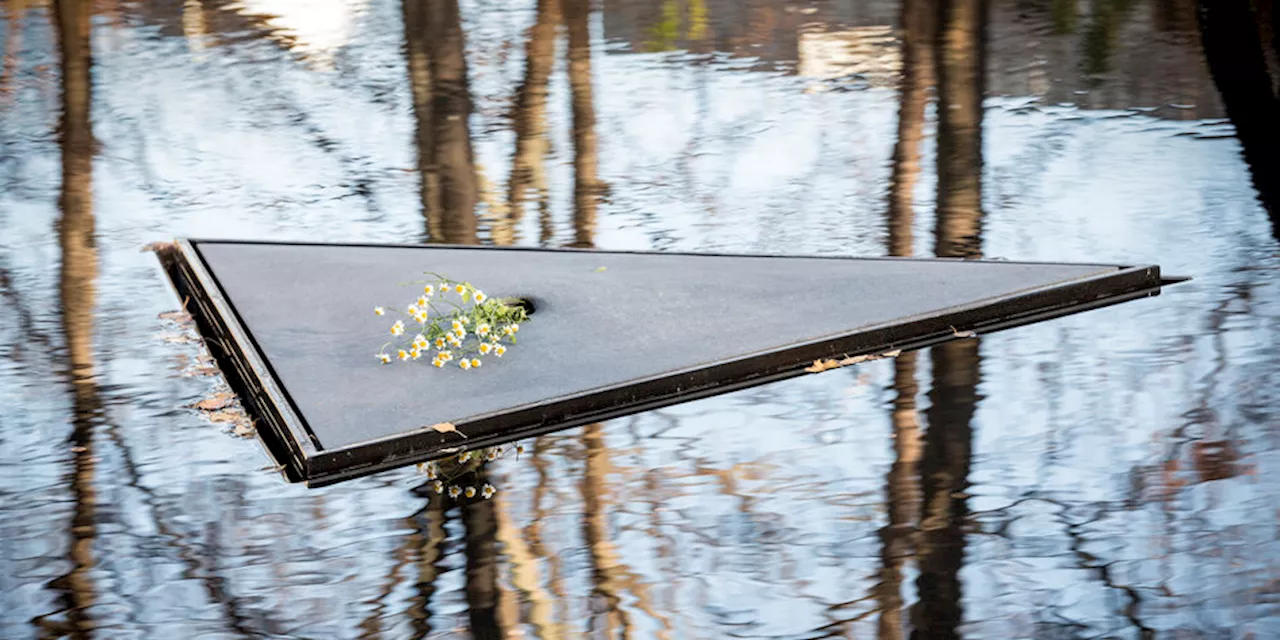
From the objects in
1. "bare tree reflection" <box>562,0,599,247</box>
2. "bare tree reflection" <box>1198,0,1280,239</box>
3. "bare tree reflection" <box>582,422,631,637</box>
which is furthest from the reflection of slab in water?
"bare tree reflection" <box>1198,0,1280,239</box>

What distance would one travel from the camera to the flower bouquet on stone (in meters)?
3.38

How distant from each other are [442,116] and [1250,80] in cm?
293

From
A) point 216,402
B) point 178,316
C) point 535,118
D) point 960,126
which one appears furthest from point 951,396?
point 535,118

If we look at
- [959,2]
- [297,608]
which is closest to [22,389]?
[297,608]

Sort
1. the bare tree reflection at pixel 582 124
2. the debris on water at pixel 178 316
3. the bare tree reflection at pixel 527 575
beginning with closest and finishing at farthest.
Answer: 1. the bare tree reflection at pixel 527 575
2. the debris on water at pixel 178 316
3. the bare tree reflection at pixel 582 124

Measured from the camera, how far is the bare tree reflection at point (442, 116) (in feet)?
15.1

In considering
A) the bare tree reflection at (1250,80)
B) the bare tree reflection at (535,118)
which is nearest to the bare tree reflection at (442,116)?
the bare tree reflection at (535,118)

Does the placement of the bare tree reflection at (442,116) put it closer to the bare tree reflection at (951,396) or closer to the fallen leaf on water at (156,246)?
the fallen leaf on water at (156,246)

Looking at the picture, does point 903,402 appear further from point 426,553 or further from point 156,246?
point 156,246

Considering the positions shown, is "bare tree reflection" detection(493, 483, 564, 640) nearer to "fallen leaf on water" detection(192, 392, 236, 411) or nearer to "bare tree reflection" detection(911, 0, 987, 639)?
"bare tree reflection" detection(911, 0, 987, 639)

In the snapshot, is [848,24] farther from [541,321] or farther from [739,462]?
[739,462]

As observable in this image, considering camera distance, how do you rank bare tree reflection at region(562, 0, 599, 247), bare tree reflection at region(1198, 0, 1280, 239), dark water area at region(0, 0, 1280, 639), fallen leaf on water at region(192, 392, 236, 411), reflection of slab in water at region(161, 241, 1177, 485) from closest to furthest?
dark water area at region(0, 0, 1280, 639) → reflection of slab in water at region(161, 241, 1177, 485) → fallen leaf on water at region(192, 392, 236, 411) → bare tree reflection at region(562, 0, 599, 247) → bare tree reflection at region(1198, 0, 1280, 239)

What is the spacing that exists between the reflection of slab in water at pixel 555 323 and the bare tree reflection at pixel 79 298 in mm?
264

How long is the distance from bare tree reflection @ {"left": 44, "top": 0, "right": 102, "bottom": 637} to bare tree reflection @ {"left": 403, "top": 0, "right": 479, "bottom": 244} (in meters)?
0.97
